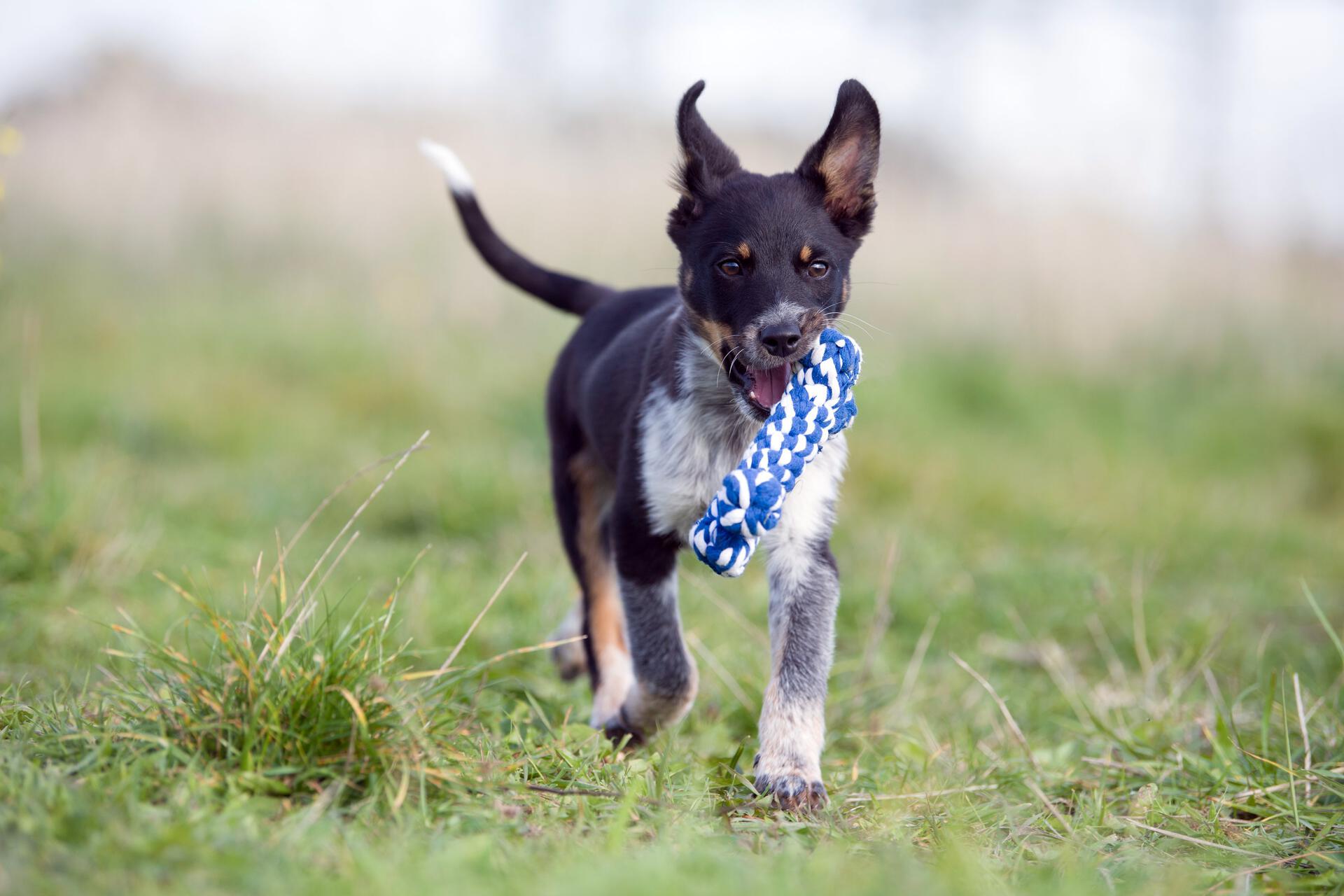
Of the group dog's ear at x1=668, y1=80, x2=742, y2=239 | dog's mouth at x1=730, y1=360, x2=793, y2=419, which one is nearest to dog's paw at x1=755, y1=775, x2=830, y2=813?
dog's mouth at x1=730, y1=360, x2=793, y2=419

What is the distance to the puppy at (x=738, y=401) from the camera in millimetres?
3301

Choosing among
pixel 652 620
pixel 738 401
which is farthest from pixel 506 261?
pixel 652 620

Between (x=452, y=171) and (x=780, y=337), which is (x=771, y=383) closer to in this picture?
(x=780, y=337)

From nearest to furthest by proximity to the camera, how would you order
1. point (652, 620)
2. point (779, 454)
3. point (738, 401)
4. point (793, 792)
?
point (793, 792), point (779, 454), point (738, 401), point (652, 620)

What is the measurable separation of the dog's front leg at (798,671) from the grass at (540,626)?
122 mm

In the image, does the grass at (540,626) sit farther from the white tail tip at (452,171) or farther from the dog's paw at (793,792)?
the white tail tip at (452,171)

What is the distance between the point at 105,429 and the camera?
25.4 ft

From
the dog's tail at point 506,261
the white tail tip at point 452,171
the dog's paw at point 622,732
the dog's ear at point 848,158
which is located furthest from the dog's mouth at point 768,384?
the white tail tip at point 452,171

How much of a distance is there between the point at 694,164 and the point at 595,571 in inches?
57.0

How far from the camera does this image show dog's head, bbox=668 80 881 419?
3318mm

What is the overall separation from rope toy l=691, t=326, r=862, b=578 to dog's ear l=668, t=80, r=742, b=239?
613mm

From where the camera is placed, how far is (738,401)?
3424 mm

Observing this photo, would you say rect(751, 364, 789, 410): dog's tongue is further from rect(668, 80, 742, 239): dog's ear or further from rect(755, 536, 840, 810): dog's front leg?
rect(668, 80, 742, 239): dog's ear

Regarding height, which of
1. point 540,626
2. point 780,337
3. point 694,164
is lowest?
point 540,626
